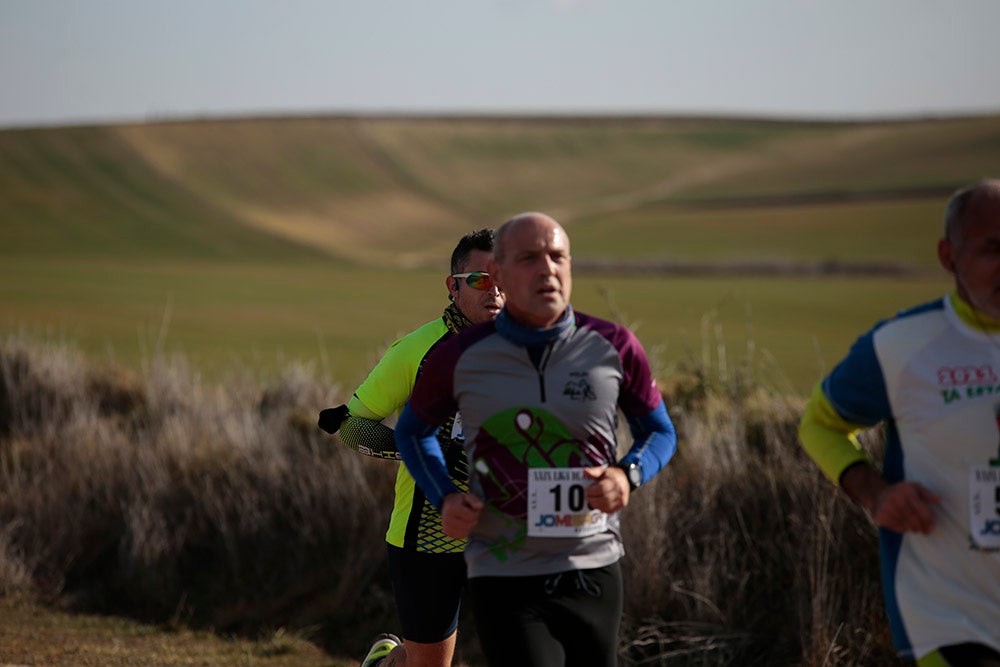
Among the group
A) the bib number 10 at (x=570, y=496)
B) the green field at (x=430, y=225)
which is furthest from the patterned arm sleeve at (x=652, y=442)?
the green field at (x=430, y=225)

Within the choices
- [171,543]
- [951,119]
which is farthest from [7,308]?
[951,119]

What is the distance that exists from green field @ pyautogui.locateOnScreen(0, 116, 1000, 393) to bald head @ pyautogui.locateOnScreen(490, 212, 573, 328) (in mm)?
4031

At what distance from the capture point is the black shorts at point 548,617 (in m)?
3.35

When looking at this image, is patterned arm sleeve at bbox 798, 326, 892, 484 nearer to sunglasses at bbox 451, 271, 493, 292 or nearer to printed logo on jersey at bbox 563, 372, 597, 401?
printed logo on jersey at bbox 563, 372, 597, 401

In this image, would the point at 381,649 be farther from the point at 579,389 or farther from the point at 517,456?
the point at 579,389

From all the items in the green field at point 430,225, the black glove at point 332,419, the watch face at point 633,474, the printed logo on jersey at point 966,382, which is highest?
the green field at point 430,225

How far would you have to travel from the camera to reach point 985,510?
2.94 metres

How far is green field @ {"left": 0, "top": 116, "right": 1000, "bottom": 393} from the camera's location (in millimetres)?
21297

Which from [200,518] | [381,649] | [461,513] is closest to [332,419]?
[381,649]

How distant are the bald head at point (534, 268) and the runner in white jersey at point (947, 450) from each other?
80cm

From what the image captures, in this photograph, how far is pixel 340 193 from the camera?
301 feet

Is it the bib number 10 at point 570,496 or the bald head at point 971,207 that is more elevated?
the bald head at point 971,207

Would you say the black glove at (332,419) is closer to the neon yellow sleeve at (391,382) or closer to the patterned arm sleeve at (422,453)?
the neon yellow sleeve at (391,382)

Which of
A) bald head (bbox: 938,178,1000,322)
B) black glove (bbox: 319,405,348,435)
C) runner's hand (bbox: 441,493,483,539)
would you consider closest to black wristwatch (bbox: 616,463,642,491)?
runner's hand (bbox: 441,493,483,539)
